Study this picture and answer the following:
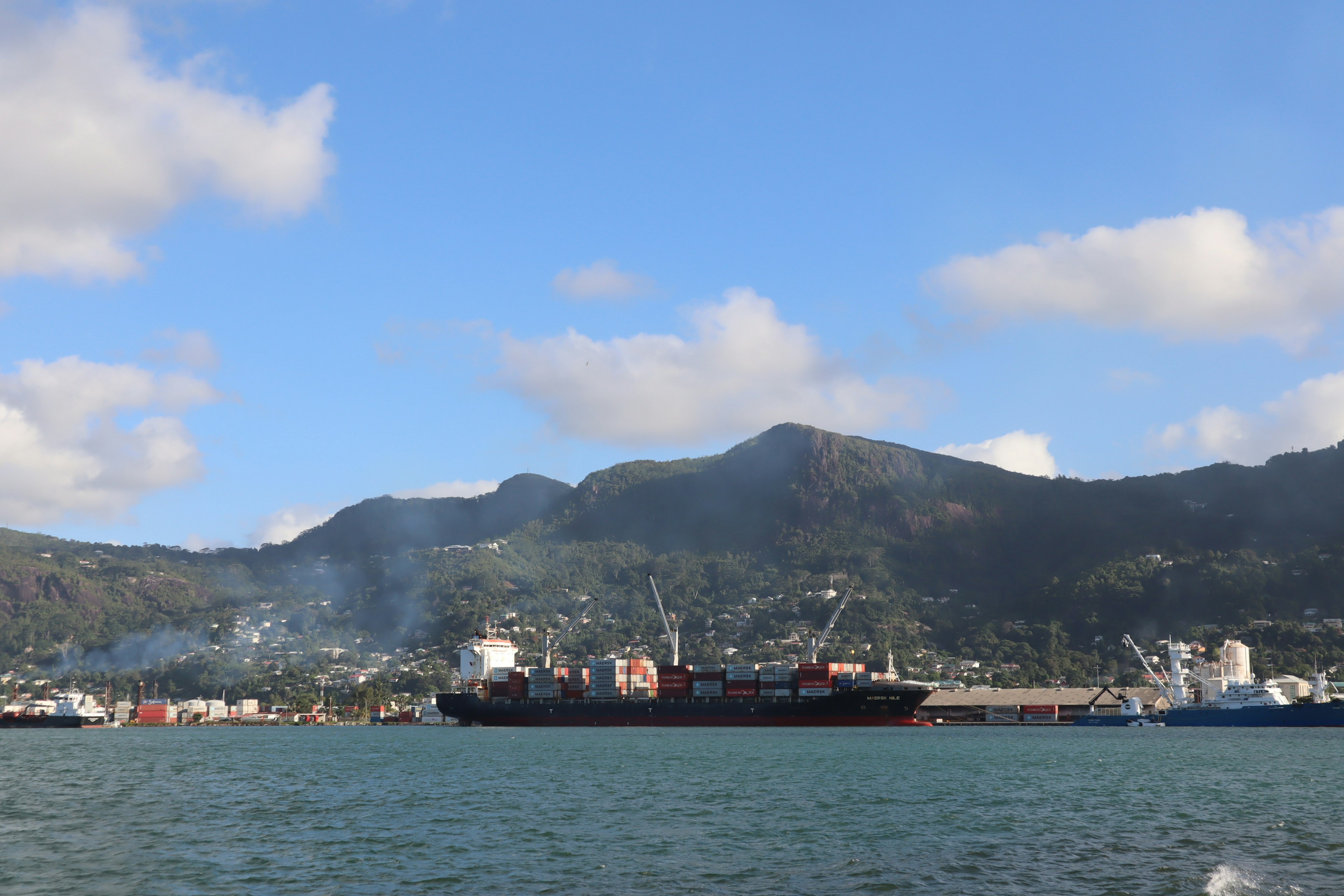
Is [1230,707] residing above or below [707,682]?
below

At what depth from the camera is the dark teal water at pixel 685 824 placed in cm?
2384

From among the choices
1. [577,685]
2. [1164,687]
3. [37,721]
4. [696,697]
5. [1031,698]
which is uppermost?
[577,685]

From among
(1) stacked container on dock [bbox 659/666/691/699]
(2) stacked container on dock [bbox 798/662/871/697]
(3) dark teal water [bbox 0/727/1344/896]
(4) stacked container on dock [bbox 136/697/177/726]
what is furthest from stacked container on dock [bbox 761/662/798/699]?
(4) stacked container on dock [bbox 136/697/177/726]

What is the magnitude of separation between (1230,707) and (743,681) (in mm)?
59200

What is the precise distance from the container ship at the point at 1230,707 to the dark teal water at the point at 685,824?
193 feet

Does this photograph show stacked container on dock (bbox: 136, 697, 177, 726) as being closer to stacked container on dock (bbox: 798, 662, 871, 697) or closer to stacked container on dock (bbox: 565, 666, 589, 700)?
stacked container on dock (bbox: 565, 666, 589, 700)

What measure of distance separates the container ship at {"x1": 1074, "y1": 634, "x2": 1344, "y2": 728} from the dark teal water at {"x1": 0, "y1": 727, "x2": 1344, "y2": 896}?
5884cm

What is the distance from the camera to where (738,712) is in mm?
121188

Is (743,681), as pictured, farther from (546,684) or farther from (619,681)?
(546,684)

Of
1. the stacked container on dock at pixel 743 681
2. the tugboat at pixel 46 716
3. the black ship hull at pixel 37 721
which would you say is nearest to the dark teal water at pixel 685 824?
the stacked container on dock at pixel 743 681

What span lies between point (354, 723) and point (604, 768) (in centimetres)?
15251

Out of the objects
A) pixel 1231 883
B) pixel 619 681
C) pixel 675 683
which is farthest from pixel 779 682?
pixel 1231 883

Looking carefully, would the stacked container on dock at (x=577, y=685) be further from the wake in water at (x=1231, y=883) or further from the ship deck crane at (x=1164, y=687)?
the wake in water at (x=1231, y=883)

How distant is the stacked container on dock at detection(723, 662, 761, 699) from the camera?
122188 millimetres
